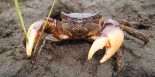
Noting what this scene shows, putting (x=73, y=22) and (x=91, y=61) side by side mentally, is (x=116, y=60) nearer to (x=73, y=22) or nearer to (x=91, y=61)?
(x=91, y=61)

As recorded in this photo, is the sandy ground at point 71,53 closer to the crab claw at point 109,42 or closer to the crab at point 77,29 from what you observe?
the crab at point 77,29

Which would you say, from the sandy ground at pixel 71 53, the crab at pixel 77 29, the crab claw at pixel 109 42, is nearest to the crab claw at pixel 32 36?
the crab at pixel 77 29

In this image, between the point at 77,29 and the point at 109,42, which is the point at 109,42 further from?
the point at 77,29

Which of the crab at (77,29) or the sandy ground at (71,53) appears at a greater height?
the crab at (77,29)

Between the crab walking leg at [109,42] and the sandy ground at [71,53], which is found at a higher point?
the crab walking leg at [109,42]

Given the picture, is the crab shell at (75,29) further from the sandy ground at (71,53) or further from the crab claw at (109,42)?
the sandy ground at (71,53)

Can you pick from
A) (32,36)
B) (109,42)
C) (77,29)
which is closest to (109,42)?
(109,42)

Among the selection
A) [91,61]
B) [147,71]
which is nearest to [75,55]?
[91,61]

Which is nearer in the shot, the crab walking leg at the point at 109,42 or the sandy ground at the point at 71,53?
the crab walking leg at the point at 109,42
